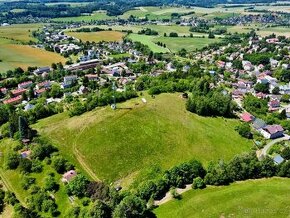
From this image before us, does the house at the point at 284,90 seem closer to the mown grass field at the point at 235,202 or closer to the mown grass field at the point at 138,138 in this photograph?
the mown grass field at the point at 138,138

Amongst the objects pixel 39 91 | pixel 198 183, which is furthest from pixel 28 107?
pixel 198 183

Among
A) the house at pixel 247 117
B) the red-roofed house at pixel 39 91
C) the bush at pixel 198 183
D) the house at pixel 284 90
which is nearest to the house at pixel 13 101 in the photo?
the red-roofed house at pixel 39 91

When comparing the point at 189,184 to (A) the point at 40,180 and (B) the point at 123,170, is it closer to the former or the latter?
(B) the point at 123,170

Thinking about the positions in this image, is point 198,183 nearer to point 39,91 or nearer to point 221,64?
point 39,91

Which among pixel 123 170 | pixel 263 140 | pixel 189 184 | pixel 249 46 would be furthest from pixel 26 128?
pixel 249 46

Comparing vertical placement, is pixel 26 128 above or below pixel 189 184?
above
